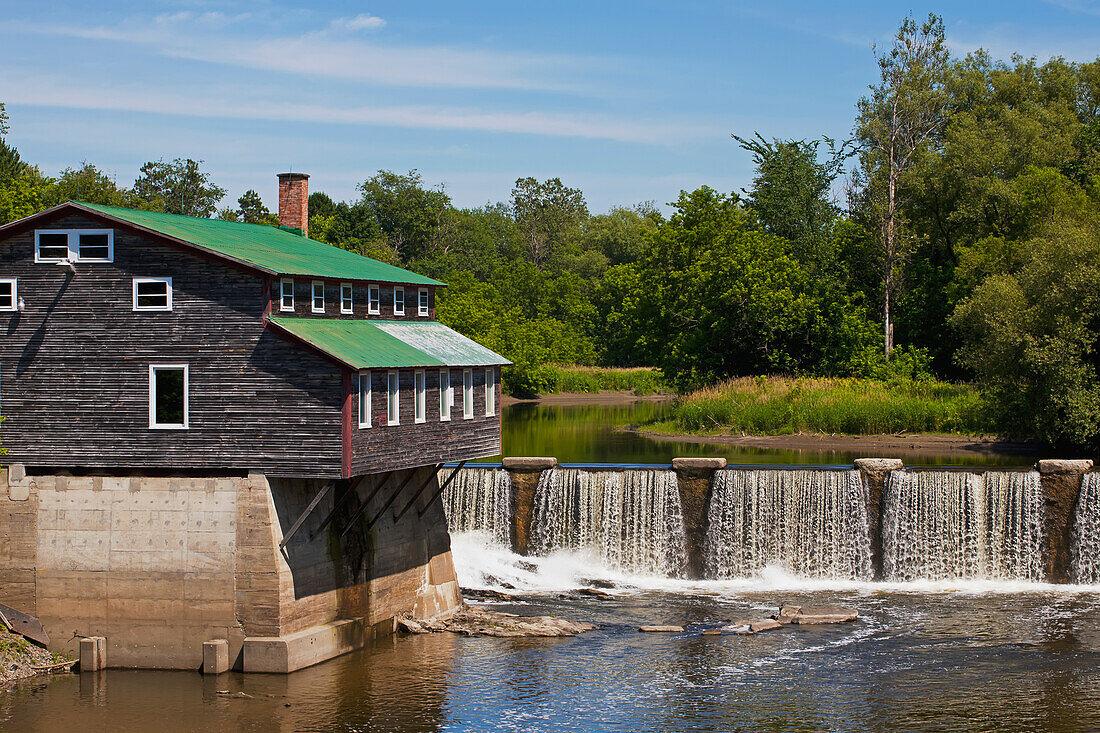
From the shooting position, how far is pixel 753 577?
39.8m

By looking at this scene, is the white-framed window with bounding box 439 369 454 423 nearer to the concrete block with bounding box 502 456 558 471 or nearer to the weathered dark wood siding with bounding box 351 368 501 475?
the weathered dark wood siding with bounding box 351 368 501 475

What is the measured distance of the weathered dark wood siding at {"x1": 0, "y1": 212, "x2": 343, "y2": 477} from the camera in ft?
92.7

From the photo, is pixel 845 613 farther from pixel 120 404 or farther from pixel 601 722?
pixel 120 404

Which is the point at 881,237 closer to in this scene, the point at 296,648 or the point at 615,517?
the point at 615,517

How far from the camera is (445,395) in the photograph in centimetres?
3234

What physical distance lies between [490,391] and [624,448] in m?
28.2

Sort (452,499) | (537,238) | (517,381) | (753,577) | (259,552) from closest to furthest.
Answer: (259,552) → (753,577) → (452,499) → (517,381) → (537,238)

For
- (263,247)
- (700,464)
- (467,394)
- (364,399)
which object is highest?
(263,247)

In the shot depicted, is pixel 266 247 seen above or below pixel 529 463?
above

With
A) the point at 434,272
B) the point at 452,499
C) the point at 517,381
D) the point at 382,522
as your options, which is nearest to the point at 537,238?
the point at 434,272

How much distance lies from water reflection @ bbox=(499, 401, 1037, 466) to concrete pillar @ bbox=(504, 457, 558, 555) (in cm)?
1306

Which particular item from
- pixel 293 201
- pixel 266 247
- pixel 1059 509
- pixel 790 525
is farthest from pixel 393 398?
pixel 1059 509

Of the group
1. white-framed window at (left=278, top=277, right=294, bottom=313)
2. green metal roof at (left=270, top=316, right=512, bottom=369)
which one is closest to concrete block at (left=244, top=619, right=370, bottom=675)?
green metal roof at (left=270, top=316, right=512, bottom=369)

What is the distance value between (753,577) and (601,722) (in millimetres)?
15232
